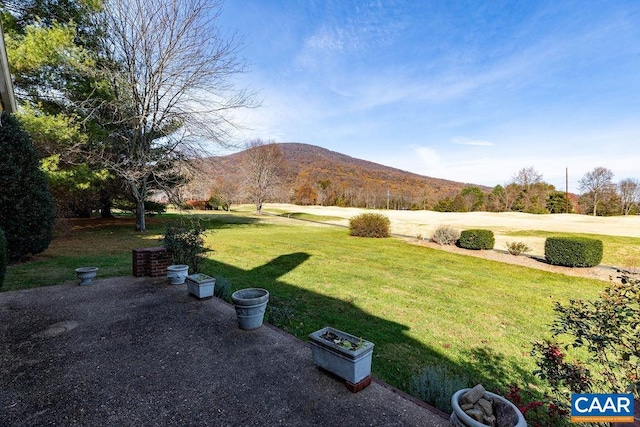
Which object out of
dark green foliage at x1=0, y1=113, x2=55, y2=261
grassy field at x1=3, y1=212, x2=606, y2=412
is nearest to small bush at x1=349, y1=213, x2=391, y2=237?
grassy field at x1=3, y1=212, x2=606, y2=412

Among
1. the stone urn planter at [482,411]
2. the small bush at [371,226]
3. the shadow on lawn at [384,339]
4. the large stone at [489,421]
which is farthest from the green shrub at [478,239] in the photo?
the large stone at [489,421]

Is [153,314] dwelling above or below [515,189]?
below

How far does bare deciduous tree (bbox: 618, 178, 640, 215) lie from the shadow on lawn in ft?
170

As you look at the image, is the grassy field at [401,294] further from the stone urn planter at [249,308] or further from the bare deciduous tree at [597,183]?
the bare deciduous tree at [597,183]

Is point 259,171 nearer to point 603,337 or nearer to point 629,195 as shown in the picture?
point 603,337

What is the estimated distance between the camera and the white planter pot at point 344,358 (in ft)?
9.02

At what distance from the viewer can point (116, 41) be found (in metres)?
13.2

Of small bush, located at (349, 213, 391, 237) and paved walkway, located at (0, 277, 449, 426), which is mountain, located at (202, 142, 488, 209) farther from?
paved walkway, located at (0, 277, 449, 426)

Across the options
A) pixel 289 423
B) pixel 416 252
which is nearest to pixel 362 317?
pixel 289 423

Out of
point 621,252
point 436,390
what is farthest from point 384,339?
point 621,252

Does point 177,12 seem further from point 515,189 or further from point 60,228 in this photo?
point 515,189

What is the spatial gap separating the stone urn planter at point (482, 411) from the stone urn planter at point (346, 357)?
889mm

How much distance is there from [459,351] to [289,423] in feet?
10.8

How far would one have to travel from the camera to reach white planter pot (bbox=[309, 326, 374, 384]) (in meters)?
2.75
